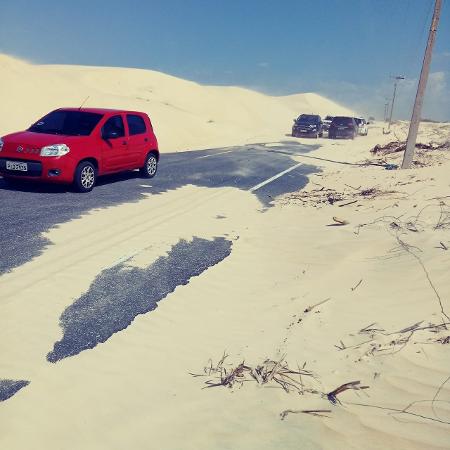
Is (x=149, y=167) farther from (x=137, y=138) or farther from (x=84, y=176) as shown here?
(x=84, y=176)

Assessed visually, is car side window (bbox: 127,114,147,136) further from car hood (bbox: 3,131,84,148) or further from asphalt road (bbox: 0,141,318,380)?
car hood (bbox: 3,131,84,148)

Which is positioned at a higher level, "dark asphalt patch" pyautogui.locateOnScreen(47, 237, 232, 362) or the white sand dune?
the white sand dune

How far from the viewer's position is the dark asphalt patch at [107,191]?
6351 mm

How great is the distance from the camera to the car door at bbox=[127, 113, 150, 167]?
36.4 ft

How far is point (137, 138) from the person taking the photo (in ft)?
37.2

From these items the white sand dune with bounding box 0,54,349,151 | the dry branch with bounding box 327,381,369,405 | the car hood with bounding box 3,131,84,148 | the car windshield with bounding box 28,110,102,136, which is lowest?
the dry branch with bounding box 327,381,369,405

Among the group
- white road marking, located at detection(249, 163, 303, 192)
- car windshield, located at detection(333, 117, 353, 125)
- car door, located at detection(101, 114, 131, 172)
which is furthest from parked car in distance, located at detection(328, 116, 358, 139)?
car door, located at detection(101, 114, 131, 172)

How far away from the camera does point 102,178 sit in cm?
1182

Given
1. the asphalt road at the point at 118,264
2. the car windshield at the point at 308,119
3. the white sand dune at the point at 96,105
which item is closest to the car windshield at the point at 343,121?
the car windshield at the point at 308,119

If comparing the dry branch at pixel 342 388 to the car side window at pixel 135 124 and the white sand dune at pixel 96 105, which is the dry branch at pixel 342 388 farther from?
the white sand dune at pixel 96 105

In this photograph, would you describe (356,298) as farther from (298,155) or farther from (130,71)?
(130,71)

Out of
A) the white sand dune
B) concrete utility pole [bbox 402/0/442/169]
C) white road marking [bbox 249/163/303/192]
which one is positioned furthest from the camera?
the white sand dune

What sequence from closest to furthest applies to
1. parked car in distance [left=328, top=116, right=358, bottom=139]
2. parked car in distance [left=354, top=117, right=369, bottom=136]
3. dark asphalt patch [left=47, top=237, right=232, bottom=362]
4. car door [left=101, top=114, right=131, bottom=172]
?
dark asphalt patch [left=47, top=237, right=232, bottom=362], car door [left=101, top=114, right=131, bottom=172], parked car in distance [left=328, top=116, right=358, bottom=139], parked car in distance [left=354, top=117, right=369, bottom=136]

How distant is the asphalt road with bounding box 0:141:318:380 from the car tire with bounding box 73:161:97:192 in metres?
0.20
